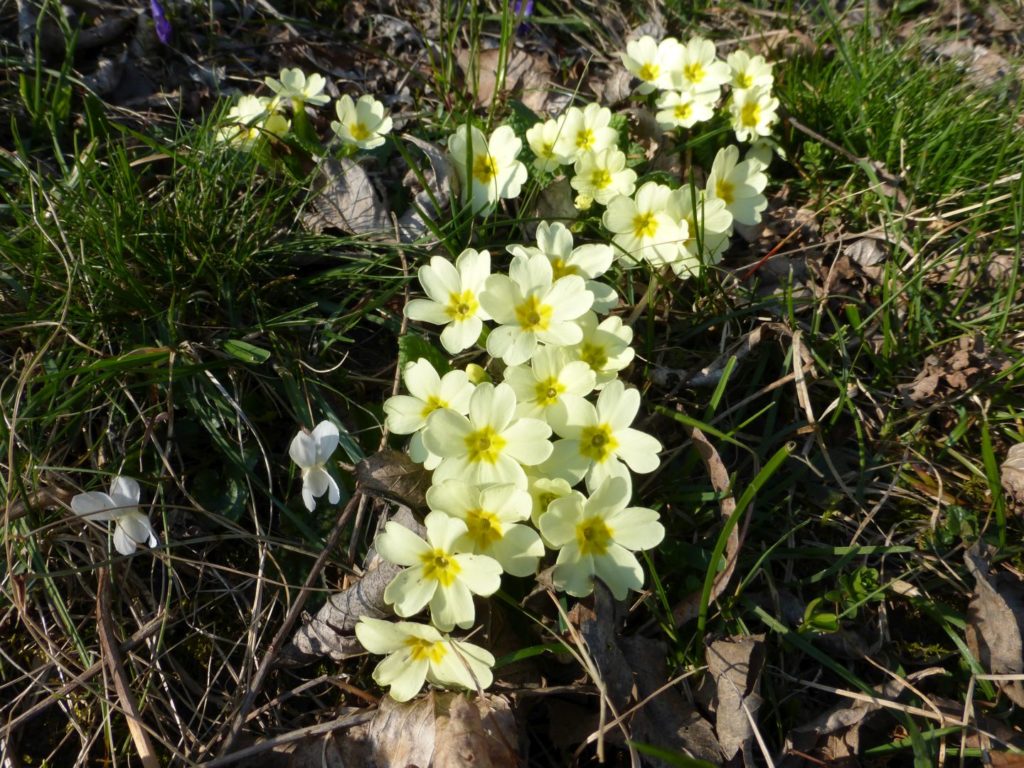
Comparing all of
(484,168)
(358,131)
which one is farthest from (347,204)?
(484,168)

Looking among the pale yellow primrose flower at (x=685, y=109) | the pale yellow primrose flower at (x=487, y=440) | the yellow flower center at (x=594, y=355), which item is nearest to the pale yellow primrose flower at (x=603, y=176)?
the pale yellow primrose flower at (x=685, y=109)

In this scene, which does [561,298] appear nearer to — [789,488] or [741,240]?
[789,488]

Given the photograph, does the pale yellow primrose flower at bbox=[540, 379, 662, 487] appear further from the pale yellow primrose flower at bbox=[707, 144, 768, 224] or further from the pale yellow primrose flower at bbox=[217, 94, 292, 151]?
the pale yellow primrose flower at bbox=[217, 94, 292, 151]

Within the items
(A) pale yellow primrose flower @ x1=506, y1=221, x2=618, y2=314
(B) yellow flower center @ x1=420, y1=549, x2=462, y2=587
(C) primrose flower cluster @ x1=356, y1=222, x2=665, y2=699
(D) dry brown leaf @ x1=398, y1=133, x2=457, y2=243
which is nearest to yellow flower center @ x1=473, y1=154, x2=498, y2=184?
(D) dry brown leaf @ x1=398, y1=133, x2=457, y2=243

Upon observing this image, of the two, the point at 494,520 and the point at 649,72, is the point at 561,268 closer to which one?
the point at 494,520

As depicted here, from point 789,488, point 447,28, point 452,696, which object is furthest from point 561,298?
point 447,28

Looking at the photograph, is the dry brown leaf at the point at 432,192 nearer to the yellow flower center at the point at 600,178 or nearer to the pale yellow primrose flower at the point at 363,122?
the pale yellow primrose flower at the point at 363,122
